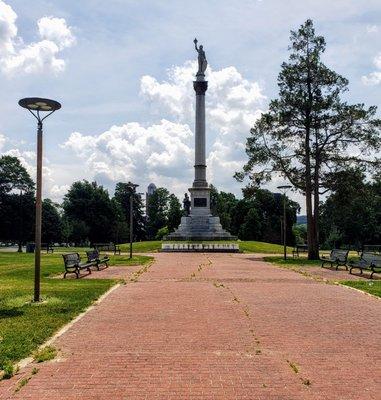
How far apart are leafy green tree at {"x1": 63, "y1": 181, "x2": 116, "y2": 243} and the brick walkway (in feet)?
232

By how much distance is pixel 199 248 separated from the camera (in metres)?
40.6

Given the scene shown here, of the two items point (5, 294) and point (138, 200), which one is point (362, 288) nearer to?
point (5, 294)

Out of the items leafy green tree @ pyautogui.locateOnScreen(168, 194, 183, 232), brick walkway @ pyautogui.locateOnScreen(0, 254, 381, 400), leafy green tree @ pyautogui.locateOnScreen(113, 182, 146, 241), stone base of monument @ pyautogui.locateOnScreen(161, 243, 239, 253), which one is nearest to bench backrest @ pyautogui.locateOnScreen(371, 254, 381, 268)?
brick walkway @ pyautogui.locateOnScreen(0, 254, 381, 400)

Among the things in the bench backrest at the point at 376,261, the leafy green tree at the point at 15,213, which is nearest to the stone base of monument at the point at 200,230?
the leafy green tree at the point at 15,213

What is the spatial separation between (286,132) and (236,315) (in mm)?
25887

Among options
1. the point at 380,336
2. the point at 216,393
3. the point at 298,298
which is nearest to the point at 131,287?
the point at 298,298

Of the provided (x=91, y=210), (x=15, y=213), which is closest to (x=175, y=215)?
(x=91, y=210)

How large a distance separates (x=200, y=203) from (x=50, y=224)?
27217mm

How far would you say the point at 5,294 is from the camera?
1311cm

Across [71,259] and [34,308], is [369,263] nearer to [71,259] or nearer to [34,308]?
[71,259]

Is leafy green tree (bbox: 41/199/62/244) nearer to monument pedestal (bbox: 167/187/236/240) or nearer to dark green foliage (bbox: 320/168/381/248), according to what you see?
monument pedestal (bbox: 167/187/236/240)

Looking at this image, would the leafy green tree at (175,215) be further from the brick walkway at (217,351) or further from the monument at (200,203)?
the brick walkway at (217,351)

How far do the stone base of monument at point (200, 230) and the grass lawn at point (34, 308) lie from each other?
30571 millimetres

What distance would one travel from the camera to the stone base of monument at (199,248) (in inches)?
1599
